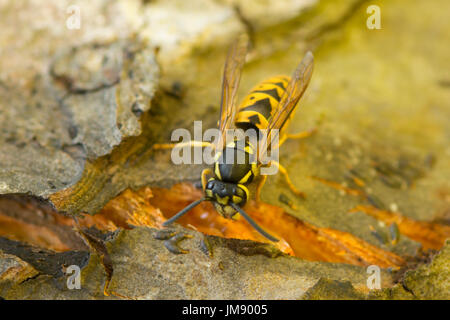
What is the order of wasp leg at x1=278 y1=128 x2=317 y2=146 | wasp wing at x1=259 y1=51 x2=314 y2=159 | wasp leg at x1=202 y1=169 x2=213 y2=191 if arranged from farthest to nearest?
wasp leg at x1=278 y1=128 x2=317 y2=146 → wasp wing at x1=259 y1=51 x2=314 y2=159 → wasp leg at x1=202 y1=169 x2=213 y2=191

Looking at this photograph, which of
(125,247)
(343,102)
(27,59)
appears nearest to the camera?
(125,247)

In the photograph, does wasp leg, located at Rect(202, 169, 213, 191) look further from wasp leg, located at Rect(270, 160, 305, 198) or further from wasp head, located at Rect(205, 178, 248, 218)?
wasp leg, located at Rect(270, 160, 305, 198)

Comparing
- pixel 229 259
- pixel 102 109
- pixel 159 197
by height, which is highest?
pixel 102 109

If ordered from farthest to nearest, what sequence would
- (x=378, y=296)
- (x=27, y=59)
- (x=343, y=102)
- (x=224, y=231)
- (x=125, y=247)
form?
(x=343, y=102) < (x=27, y=59) < (x=224, y=231) < (x=125, y=247) < (x=378, y=296)

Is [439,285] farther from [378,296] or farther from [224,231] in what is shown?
[224,231]

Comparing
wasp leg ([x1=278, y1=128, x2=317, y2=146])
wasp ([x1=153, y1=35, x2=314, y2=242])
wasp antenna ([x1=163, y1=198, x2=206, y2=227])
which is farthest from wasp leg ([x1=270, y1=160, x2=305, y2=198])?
wasp antenna ([x1=163, y1=198, x2=206, y2=227])

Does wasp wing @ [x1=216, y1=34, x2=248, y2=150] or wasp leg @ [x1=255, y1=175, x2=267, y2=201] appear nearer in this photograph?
wasp leg @ [x1=255, y1=175, x2=267, y2=201]
